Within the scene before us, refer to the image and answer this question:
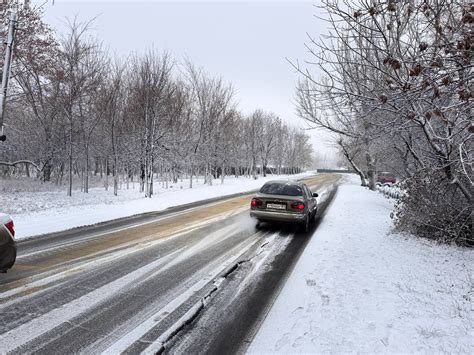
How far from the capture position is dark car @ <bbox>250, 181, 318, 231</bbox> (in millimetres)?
9539

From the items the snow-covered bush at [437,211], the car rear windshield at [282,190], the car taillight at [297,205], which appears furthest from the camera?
the car rear windshield at [282,190]

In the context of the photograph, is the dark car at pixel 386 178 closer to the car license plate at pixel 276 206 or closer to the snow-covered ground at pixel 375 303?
the car license plate at pixel 276 206

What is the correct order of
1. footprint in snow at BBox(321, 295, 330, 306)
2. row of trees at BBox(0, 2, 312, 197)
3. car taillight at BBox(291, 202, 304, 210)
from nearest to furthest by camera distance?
footprint in snow at BBox(321, 295, 330, 306), car taillight at BBox(291, 202, 304, 210), row of trees at BBox(0, 2, 312, 197)

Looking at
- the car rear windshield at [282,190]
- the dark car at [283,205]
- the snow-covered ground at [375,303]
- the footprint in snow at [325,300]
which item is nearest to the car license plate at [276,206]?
the dark car at [283,205]

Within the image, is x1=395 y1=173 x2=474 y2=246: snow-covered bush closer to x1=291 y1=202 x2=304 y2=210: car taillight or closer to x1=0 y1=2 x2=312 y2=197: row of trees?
x1=291 y1=202 x2=304 y2=210: car taillight

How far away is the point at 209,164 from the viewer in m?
35.0

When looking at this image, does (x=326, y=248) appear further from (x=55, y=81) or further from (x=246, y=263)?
(x=55, y=81)

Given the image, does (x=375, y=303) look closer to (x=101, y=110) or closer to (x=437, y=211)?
(x=437, y=211)

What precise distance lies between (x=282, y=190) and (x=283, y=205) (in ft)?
2.35

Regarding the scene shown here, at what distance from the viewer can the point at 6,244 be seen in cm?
445

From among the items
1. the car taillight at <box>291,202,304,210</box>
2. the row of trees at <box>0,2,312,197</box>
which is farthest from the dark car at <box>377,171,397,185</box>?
the car taillight at <box>291,202,304,210</box>

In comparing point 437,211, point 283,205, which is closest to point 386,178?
point 437,211

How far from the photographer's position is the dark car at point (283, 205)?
9.54 meters

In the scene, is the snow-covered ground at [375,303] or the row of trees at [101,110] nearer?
the snow-covered ground at [375,303]
